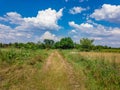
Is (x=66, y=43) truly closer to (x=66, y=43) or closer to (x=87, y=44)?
(x=66, y=43)

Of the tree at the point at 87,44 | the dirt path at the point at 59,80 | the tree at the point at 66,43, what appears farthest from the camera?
the tree at the point at 66,43

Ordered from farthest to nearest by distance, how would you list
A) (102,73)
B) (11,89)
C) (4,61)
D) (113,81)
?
1. (4,61)
2. (102,73)
3. (113,81)
4. (11,89)

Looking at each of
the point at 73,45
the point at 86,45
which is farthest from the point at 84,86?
the point at 73,45

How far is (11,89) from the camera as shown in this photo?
8.97m

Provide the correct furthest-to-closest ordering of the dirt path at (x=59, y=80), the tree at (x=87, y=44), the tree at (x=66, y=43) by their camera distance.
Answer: the tree at (x=66, y=43) → the tree at (x=87, y=44) → the dirt path at (x=59, y=80)

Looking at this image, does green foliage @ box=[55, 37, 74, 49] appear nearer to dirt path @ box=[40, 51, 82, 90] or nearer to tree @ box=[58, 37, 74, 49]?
tree @ box=[58, 37, 74, 49]

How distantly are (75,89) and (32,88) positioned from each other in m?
1.92

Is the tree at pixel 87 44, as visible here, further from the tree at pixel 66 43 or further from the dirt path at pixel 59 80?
the dirt path at pixel 59 80

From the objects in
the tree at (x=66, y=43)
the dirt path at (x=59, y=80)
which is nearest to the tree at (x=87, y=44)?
the tree at (x=66, y=43)

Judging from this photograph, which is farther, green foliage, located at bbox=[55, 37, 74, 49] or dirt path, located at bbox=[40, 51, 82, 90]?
green foliage, located at bbox=[55, 37, 74, 49]

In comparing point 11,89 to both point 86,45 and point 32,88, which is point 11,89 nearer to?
point 32,88

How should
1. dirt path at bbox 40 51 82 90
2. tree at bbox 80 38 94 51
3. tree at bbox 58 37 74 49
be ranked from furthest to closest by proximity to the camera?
1. tree at bbox 58 37 74 49
2. tree at bbox 80 38 94 51
3. dirt path at bbox 40 51 82 90

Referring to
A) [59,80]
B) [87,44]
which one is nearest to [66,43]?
[87,44]

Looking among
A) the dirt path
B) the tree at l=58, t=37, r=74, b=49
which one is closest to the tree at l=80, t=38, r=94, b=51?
the tree at l=58, t=37, r=74, b=49
